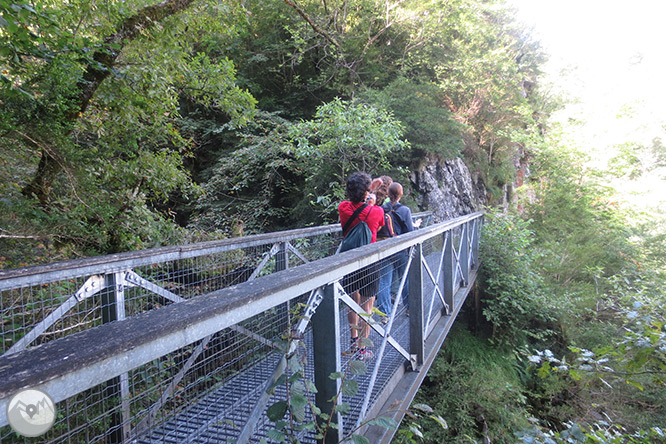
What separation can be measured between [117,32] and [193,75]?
1005mm

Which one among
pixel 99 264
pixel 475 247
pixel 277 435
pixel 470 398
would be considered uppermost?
pixel 99 264

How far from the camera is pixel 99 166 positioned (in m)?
4.30

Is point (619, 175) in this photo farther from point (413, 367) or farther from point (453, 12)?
point (413, 367)

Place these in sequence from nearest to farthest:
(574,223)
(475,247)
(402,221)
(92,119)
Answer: (402,221) → (92,119) → (475,247) → (574,223)

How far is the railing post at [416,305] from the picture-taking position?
2.72 metres

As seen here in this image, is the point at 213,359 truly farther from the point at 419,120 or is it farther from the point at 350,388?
the point at 419,120

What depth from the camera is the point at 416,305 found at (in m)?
2.76

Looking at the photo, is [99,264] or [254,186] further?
[254,186]

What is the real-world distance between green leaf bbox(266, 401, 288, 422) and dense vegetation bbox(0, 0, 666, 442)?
1.89 meters

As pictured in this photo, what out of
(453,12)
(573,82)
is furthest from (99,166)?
Result: (573,82)

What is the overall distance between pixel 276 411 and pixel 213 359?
1.10ft

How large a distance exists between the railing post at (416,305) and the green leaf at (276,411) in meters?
1.70

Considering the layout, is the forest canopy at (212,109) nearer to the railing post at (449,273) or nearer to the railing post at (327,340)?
the railing post at (327,340)

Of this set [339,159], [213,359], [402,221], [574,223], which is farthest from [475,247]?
[213,359]
